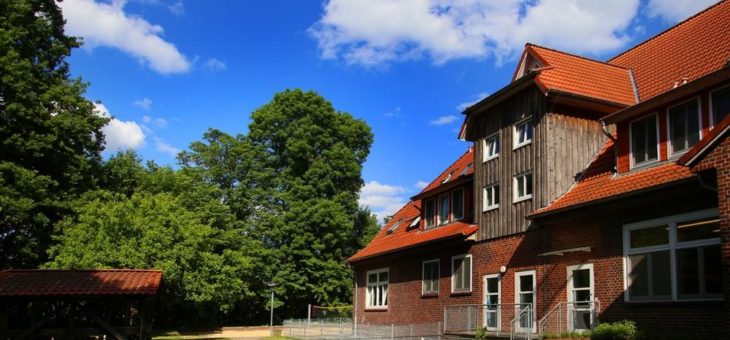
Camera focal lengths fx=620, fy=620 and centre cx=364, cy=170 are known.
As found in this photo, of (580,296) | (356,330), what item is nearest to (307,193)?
(356,330)

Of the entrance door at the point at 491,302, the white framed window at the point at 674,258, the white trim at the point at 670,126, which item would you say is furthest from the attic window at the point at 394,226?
the white trim at the point at 670,126

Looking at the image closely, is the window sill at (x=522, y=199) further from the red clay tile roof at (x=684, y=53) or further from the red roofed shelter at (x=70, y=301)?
the red roofed shelter at (x=70, y=301)

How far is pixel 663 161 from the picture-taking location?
15086 mm

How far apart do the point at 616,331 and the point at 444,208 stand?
12815 mm

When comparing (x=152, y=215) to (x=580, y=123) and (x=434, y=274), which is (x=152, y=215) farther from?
(x=580, y=123)

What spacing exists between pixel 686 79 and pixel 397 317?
15.6 metres

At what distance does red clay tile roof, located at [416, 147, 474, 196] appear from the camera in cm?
2672

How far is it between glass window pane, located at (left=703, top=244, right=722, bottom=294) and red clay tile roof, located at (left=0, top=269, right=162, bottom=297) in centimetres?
1346

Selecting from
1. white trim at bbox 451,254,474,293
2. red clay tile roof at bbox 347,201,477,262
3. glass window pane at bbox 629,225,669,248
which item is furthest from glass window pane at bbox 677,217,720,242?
white trim at bbox 451,254,474,293

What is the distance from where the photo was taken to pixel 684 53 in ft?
62.4

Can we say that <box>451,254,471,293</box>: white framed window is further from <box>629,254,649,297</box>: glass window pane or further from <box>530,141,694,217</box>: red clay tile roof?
<box>629,254,649,297</box>: glass window pane

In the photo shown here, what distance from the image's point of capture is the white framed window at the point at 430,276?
25.0m

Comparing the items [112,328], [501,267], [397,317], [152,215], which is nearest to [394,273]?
[397,317]

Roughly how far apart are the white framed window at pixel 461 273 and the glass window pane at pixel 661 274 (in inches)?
346
